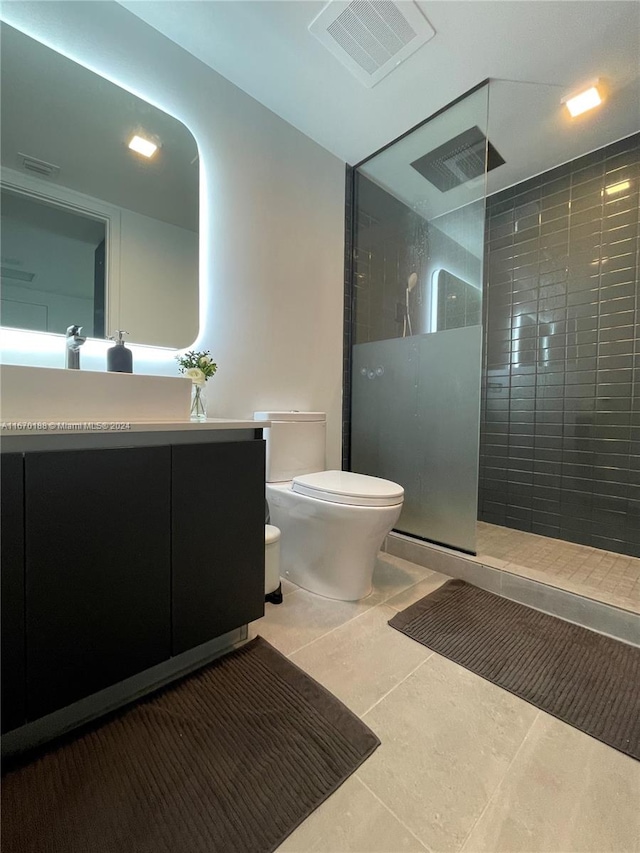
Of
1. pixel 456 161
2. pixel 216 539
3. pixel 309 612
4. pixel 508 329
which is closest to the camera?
pixel 216 539

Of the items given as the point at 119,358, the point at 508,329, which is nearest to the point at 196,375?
the point at 119,358

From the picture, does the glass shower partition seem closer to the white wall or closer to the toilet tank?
the white wall

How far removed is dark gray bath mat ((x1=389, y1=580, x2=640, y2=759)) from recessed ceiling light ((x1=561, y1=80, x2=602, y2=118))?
7.94 ft

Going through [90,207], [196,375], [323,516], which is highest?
[90,207]

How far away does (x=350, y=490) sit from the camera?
143 cm

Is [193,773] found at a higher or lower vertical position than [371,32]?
lower

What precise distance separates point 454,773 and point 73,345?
158 centimetres

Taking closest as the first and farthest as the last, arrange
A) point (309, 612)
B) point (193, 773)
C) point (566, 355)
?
point (193, 773)
point (309, 612)
point (566, 355)

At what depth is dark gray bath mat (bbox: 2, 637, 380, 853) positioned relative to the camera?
70cm

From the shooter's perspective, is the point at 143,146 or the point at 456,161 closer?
the point at 143,146

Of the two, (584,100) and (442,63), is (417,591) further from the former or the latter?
(584,100)

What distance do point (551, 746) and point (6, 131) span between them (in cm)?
244

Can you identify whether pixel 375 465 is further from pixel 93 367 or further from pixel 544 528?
pixel 93 367

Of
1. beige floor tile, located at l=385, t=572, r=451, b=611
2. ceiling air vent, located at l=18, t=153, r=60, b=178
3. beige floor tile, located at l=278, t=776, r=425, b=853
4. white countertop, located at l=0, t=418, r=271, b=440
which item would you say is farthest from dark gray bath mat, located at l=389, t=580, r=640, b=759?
ceiling air vent, located at l=18, t=153, r=60, b=178
